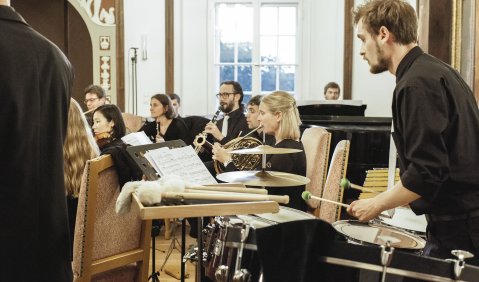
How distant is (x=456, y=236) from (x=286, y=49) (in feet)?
22.4

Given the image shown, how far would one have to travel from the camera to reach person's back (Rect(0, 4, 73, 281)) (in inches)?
56.8

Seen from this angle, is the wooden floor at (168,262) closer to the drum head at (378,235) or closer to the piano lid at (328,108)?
the piano lid at (328,108)

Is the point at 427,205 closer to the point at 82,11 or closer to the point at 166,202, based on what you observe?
the point at 166,202

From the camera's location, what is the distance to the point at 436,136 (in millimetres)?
1641

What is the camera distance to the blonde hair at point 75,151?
2.71m

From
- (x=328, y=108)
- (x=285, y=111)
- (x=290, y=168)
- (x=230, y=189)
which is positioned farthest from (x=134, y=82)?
(x=230, y=189)

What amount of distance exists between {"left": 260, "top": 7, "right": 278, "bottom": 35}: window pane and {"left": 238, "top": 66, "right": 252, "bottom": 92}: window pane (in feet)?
1.89

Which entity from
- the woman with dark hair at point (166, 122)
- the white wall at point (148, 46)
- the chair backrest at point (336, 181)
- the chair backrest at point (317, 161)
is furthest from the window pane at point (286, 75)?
the chair backrest at point (336, 181)

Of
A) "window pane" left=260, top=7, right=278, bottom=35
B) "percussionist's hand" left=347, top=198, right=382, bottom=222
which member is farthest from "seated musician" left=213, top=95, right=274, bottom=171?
"window pane" left=260, top=7, right=278, bottom=35

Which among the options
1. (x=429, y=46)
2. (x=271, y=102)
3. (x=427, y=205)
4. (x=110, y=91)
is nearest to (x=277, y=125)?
(x=271, y=102)

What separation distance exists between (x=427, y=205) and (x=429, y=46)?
244 centimetres

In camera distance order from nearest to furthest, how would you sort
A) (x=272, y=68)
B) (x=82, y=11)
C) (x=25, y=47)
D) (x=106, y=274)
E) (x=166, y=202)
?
(x=25, y=47)
(x=166, y=202)
(x=106, y=274)
(x=82, y=11)
(x=272, y=68)

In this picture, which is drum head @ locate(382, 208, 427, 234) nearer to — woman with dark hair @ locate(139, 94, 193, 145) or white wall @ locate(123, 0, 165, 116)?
woman with dark hair @ locate(139, 94, 193, 145)

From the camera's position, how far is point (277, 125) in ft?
11.2
